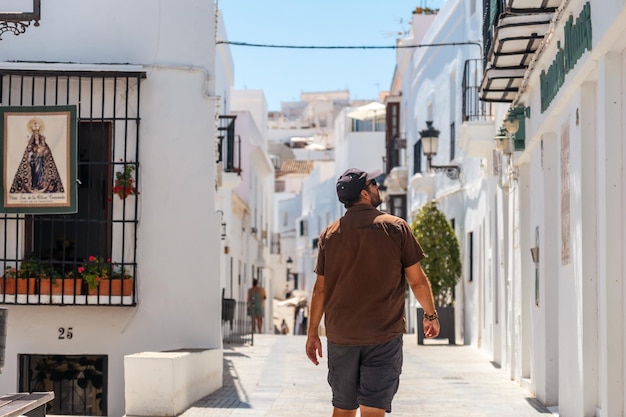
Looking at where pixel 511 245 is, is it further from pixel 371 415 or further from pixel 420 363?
pixel 371 415

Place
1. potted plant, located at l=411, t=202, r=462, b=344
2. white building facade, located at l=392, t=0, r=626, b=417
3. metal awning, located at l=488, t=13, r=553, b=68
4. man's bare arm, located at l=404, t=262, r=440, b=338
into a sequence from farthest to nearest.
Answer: potted plant, located at l=411, t=202, r=462, b=344 → metal awning, located at l=488, t=13, r=553, b=68 → white building facade, located at l=392, t=0, r=626, b=417 → man's bare arm, located at l=404, t=262, r=440, b=338

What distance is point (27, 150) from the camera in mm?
13539

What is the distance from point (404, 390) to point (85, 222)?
4.10 metres

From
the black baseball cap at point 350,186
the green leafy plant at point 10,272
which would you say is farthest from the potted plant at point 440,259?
the black baseball cap at point 350,186

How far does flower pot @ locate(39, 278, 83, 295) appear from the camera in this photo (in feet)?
44.0

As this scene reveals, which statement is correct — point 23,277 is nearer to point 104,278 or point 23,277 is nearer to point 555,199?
point 104,278

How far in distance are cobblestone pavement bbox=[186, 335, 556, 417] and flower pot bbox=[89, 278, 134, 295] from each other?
1.62 m

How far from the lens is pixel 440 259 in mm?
22719

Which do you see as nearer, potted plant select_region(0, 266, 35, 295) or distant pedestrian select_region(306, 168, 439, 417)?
distant pedestrian select_region(306, 168, 439, 417)

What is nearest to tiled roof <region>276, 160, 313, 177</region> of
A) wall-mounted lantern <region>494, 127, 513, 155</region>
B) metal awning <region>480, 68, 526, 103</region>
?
wall-mounted lantern <region>494, 127, 513, 155</region>

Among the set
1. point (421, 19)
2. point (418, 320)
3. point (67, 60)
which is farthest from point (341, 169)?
point (67, 60)

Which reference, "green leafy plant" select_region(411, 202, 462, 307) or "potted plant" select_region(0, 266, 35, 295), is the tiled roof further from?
"potted plant" select_region(0, 266, 35, 295)

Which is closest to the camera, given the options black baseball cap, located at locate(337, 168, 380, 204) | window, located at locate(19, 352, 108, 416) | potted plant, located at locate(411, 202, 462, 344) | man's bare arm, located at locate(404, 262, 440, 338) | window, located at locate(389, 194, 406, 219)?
man's bare arm, located at locate(404, 262, 440, 338)

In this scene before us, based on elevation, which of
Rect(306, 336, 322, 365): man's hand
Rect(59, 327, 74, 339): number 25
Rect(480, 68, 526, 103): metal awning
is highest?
Rect(480, 68, 526, 103): metal awning
